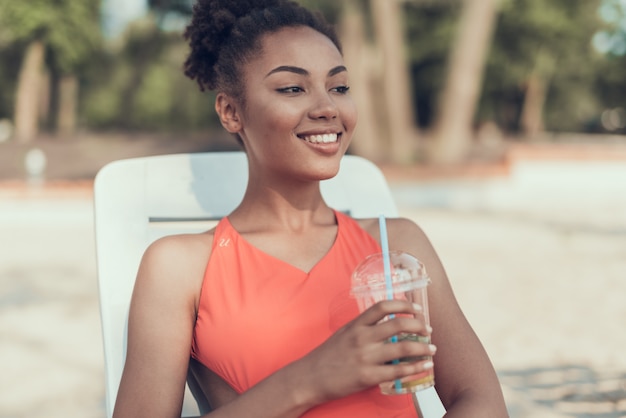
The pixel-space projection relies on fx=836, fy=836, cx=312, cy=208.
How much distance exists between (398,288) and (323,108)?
0.46 m

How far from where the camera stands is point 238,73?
6.46 ft

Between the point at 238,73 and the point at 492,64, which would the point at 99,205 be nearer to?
the point at 238,73

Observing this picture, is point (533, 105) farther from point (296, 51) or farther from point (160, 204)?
point (296, 51)

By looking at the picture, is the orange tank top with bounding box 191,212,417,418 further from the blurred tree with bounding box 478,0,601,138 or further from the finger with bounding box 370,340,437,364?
the blurred tree with bounding box 478,0,601,138

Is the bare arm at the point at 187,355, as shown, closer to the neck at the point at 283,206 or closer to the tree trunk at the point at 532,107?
the neck at the point at 283,206

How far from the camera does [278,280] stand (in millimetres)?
1848

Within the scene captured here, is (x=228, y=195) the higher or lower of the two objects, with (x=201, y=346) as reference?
higher

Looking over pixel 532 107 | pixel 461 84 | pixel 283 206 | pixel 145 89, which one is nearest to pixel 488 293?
pixel 283 206

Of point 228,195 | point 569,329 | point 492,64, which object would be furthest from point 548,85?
point 228,195

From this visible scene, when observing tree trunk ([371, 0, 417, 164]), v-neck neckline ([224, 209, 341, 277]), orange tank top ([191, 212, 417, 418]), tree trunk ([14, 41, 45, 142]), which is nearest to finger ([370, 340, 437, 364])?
orange tank top ([191, 212, 417, 418])

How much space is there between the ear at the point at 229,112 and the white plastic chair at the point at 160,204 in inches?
28.4

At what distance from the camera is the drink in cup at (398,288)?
1506mm

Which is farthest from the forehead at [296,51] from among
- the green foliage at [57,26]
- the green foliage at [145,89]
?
the green foliage at [145,89]

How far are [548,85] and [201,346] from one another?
123 feet
